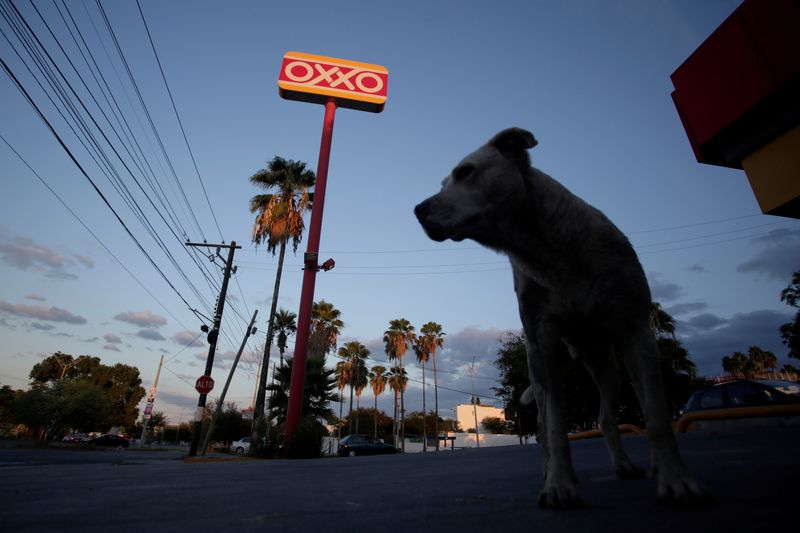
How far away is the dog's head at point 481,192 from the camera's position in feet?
6.68

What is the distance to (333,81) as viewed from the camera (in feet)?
70.1

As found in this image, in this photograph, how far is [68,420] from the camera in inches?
1414

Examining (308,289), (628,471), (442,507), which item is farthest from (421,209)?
(308,289)

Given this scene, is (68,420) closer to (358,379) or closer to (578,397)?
(358,379)

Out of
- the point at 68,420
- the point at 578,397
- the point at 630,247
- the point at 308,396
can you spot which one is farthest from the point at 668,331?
the point at 68,420

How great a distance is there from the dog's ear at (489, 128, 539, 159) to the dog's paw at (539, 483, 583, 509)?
62.9 inches

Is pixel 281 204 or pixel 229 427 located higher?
pixel 281 204

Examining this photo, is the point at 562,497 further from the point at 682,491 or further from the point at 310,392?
the point at 310,392

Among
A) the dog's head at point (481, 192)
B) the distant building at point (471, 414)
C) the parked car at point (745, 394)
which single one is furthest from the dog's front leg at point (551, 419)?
the distant building at point (471, 414)

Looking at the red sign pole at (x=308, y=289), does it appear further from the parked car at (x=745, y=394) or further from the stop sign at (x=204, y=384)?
the parked car at (x=745, y=394)

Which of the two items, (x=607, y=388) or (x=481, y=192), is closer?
(x=481, y=192)

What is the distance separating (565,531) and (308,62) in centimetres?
2493

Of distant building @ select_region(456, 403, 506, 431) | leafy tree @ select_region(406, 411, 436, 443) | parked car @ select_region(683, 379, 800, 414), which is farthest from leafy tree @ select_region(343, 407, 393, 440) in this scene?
parked car @ select_region(683, 379, 800, 414)

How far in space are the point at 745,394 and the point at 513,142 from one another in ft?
28.5
